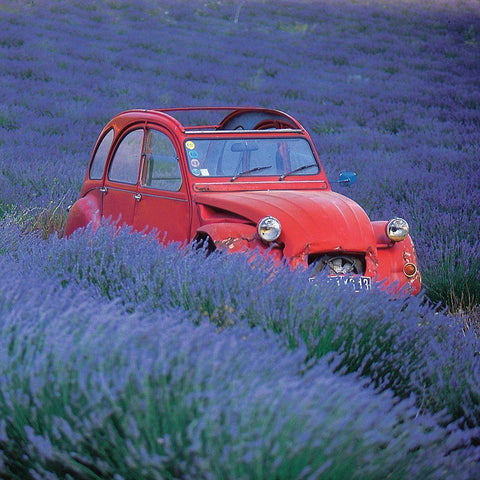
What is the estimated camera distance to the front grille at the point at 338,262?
4.91 meters

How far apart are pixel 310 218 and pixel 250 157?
117 cm

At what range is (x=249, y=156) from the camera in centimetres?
589

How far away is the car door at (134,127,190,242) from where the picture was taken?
5492 mm

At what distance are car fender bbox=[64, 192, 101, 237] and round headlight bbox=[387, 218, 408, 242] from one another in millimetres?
2337

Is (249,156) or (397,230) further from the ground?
(249,156)

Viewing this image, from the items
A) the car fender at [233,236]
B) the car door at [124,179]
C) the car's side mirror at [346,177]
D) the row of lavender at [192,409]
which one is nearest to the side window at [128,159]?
the car door at [124,179]

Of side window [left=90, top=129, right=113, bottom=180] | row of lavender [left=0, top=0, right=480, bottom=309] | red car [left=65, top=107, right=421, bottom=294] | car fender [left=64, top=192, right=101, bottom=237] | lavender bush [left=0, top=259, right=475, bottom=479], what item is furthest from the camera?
row of lavender [left=0, top=0, right=480, bottom=309]

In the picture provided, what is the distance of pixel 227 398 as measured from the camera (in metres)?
2.22

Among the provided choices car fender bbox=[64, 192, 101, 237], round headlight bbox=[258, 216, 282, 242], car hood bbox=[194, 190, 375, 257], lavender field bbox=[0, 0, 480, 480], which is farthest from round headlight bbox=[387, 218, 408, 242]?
car fender bbox=[64, 192, 101, 237]

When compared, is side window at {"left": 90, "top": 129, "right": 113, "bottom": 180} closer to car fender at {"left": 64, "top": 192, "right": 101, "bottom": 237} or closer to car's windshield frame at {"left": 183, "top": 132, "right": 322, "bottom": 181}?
car fender at {"left": 64, "top": 192, "right": 101, "bottom": 237}

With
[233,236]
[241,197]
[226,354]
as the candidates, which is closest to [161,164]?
[241,197]

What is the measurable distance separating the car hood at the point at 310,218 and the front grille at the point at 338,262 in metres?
0.10

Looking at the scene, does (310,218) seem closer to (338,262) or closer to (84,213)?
(338,262)

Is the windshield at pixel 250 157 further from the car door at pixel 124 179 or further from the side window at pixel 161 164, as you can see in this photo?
the car door at pixel 124 179
